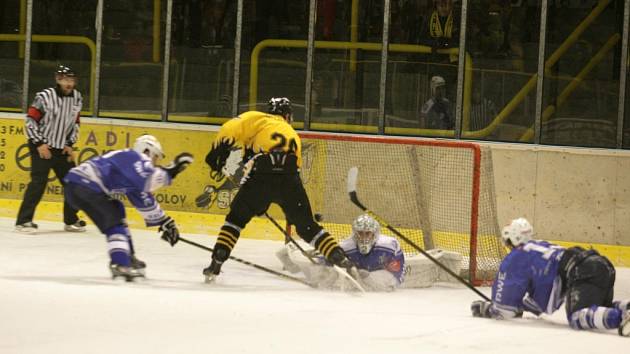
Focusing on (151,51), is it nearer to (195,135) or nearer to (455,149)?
(195,135)

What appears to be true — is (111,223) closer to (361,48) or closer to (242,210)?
(242,210)

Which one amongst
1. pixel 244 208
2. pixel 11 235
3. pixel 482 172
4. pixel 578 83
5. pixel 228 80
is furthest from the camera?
pixel 228 80

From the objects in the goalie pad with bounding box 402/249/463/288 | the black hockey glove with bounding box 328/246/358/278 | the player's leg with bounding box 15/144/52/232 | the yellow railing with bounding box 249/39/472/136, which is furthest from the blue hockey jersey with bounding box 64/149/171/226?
the yellow railing with bounding box 249/39/472/136

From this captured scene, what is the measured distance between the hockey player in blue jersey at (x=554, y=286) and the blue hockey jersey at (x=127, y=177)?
2116 mm

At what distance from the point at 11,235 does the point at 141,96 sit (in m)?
2.48

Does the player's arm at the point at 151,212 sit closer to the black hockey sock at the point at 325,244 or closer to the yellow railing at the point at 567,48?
the black hockey sock at the point at 325,244

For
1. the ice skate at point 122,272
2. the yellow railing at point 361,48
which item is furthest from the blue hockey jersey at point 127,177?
the yellow railing at point 361,48

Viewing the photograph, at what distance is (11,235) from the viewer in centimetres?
956

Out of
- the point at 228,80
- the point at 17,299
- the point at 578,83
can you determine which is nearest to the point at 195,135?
the point at 228,80

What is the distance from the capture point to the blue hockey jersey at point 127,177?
7324 millimetres

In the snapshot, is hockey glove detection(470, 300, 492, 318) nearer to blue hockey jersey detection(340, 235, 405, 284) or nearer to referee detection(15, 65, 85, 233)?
blue hockey jersey detection(340, 235, 405, 284)

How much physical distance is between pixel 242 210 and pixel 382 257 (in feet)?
3.24

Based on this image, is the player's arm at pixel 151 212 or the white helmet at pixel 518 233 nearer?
the white helmet at pixel 518 233

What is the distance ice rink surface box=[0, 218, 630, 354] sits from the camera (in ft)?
18.2
